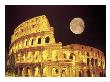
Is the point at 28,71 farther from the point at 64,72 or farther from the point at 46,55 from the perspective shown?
the point at 64,72

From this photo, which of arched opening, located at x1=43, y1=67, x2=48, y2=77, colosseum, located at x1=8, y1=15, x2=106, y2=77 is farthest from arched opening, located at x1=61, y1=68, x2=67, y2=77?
arched opening, located at x1=43, y1=67, x2=48, y2=77

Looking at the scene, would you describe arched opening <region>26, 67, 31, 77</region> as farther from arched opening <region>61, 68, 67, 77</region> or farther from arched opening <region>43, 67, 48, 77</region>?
arched opening <region>61, 68, 67, 77</region>

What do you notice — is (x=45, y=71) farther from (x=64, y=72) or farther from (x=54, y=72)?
(x=64, y=72)

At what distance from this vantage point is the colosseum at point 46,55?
2.58m

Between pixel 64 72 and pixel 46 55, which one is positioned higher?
pixel 46 55

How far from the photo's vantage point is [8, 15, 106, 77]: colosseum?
258cm

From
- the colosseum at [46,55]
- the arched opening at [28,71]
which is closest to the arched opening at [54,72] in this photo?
the colosseum at [46,55]

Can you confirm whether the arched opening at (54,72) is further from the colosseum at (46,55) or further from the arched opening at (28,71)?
the arched opening at (28,71)

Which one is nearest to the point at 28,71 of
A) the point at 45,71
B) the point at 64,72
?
the point at 45,71

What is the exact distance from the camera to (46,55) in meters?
2.60

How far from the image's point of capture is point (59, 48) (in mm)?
2588

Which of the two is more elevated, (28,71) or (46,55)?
(46,55)
